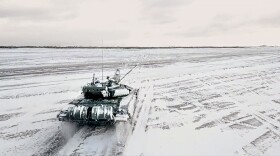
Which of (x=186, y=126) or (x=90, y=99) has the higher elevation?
(x=90, y=99)

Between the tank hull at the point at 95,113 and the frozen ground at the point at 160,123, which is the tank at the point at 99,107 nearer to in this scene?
the tank hull at the point at 95,113

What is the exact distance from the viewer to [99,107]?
9.83 meters

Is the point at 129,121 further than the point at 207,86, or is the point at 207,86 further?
the point at 207,86

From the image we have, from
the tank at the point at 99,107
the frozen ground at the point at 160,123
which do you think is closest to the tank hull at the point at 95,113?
the tank at the point at 99,107

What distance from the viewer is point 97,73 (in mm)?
24438

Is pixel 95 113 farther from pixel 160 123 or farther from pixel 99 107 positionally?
pixel 160 123

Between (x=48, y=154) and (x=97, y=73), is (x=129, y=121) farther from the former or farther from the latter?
(x=97, y=73)

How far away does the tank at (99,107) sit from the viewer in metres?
9.62

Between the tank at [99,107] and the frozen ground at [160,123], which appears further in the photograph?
the tank at [99,107]

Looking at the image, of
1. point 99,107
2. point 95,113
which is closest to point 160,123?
point 99,107

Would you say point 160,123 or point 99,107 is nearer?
point 99,107

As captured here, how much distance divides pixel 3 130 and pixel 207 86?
40.6 feet

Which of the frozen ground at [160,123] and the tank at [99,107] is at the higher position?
the tank at [99,107]

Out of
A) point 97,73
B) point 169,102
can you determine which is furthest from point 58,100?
point 97,73
